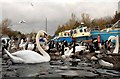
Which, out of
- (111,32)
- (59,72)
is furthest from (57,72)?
(111,32)

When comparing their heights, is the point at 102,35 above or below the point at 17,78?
above

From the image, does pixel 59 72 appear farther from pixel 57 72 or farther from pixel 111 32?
pixel 111 32

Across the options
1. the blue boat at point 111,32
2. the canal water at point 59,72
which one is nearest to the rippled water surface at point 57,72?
the canal water at point 59,72

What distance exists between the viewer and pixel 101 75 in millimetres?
9555

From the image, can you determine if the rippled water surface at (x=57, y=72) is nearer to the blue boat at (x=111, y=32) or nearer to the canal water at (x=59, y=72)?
the canal water at (x=59, y=72)

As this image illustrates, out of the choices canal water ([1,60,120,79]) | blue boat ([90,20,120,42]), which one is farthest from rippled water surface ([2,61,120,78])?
blue boat ([90,20,120,42])

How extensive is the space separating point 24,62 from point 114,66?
3975 millimetres

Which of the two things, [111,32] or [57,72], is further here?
[111,32]

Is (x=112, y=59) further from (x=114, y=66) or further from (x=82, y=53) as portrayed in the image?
(x=82, y=53)

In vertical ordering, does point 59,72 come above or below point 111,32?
below

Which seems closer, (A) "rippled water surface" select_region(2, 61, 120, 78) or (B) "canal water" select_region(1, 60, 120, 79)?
(B) "canal water" select_region(1, 60, 120, 79)

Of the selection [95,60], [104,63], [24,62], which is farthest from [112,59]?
[24,62]

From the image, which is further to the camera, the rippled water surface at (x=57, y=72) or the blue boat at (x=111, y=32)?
the blue boat at (x=111, y=32)

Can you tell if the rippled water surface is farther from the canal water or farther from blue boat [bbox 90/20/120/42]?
blue boat [bbox 90/20/120/42]
